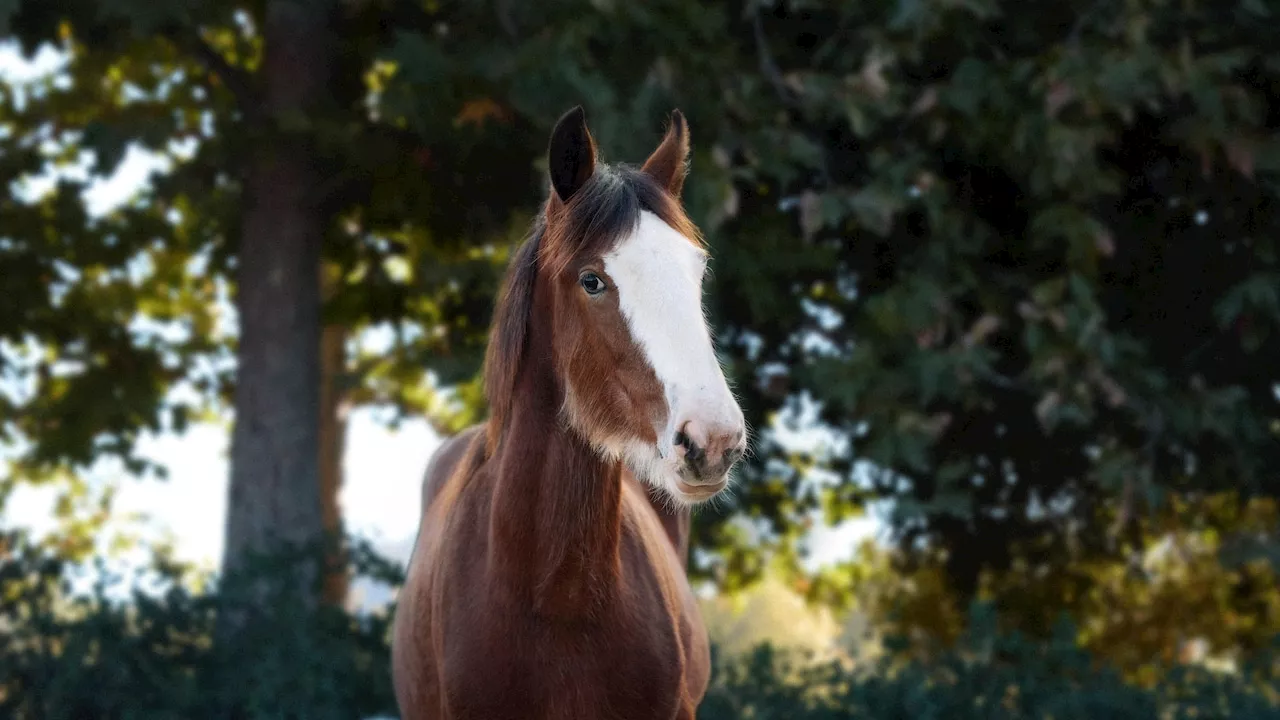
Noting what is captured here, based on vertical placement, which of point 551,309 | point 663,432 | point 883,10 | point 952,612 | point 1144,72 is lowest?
point 663,432

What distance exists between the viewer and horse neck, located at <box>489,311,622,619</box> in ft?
10.8

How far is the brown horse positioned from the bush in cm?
442

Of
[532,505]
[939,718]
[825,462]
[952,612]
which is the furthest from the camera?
[952,612]

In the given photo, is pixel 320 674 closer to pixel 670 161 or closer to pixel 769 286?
pixel 769 286

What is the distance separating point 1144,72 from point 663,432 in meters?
6.23

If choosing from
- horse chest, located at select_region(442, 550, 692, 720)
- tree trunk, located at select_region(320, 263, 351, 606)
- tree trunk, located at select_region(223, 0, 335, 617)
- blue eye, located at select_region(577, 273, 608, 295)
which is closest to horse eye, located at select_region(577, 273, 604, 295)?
blue eye, located at select_region(577, 273, 608, 295)

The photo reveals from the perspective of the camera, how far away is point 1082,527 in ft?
37.5

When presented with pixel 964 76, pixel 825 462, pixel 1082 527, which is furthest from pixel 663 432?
pixel 1082 527

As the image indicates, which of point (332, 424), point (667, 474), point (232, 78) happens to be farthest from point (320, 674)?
point (332, 424)

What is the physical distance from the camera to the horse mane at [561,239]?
3.11 m

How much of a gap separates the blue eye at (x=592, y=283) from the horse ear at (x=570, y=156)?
27cm

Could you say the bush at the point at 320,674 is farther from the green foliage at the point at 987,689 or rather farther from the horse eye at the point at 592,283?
the horse eye at the point at 592,283

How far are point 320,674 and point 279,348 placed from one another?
2765 millimetres

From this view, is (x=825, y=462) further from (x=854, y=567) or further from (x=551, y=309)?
(x=551, y=309)
